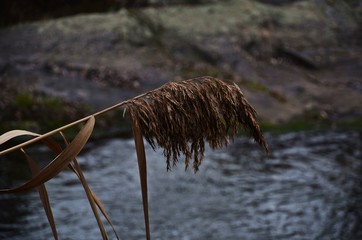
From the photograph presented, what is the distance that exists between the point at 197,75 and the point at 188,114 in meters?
10.8

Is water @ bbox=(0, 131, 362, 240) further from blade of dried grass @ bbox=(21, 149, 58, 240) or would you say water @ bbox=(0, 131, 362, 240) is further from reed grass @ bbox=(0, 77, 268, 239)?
reed grass @ bbox=(0, 77, 268, 239)

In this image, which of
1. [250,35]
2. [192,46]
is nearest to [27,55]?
[192,46]

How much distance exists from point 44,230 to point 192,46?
326 inches

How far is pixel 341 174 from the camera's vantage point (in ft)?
31.3

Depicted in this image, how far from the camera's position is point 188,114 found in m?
2.83

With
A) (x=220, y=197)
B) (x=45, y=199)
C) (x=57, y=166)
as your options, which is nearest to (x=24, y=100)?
(x=220, y=197)

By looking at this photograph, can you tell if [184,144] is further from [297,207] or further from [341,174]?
[341,174]

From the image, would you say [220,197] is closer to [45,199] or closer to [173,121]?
[45,199]

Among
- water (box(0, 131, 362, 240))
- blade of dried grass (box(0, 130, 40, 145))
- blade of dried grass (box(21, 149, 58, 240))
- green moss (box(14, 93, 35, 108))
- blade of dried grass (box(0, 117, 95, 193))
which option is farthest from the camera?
green moss (box(14, 93, 35, 108))

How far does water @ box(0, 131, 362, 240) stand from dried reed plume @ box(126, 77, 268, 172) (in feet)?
13.6

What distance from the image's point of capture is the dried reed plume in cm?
279

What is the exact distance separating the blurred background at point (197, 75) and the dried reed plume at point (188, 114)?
275 cm

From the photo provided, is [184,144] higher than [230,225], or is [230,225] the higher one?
[184,144]

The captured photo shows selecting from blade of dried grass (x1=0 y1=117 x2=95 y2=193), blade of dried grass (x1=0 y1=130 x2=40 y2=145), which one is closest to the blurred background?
blade of dried grass (x1=0 y1=130 x2=40 y2=145)
